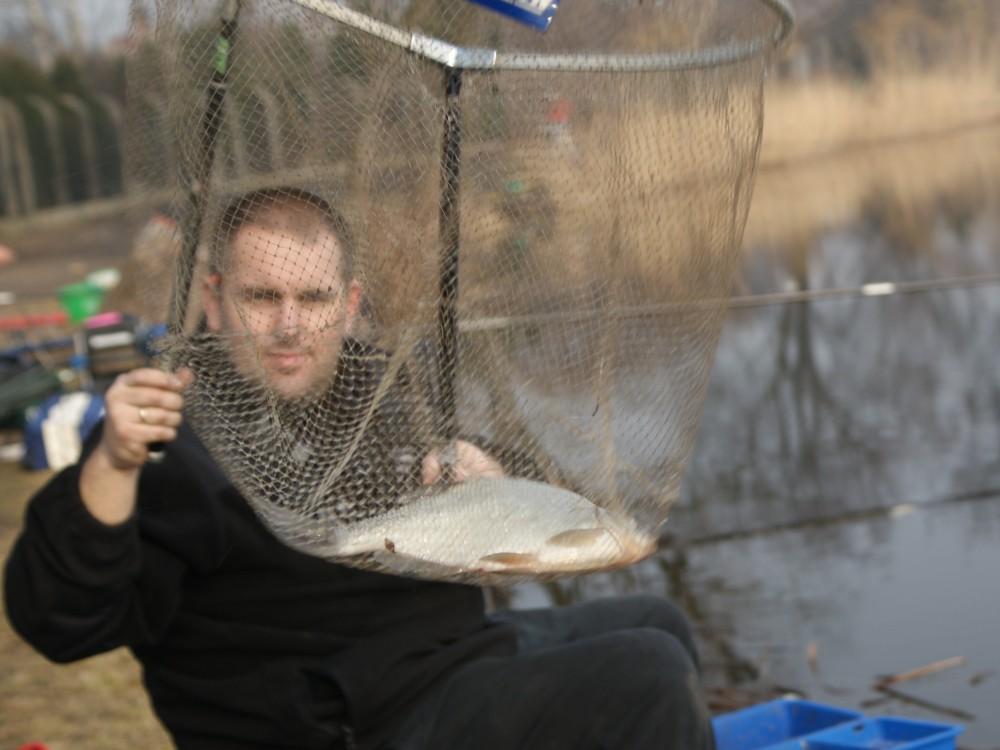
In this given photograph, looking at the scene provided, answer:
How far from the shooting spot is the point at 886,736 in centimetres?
316

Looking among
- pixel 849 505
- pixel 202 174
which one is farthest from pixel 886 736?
pixel 849 505

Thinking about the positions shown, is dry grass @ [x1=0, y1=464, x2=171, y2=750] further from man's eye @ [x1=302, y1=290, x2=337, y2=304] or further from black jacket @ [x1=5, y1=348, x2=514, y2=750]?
man's eye @ [x1=302, y1=290, x2=337, y2=304]

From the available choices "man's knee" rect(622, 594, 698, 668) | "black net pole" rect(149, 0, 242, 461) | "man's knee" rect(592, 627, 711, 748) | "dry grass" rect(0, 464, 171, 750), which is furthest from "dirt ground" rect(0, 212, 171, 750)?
"man's knee" rect(592, 627, 711, 748)

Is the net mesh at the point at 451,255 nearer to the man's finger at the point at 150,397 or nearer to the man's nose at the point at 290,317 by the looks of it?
the man's nose at the point at 290,317

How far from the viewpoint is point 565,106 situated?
2541mm

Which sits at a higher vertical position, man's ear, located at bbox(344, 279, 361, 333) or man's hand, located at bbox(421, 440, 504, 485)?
man's ear, located at bbox(344, 279, 361, 333)

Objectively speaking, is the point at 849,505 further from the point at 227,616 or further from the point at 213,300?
the point at 213,300

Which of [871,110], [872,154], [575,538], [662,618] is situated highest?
[871,110]

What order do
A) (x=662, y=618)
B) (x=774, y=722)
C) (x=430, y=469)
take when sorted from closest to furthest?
(x=430, y=469) → (x=662, y=618) → (x=774, y=722)

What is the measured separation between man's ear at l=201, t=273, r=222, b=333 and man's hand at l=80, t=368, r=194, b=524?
9 centimetres

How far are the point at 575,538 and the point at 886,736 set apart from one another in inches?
47.4

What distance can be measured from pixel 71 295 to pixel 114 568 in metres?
8.56

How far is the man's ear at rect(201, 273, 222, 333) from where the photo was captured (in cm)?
232

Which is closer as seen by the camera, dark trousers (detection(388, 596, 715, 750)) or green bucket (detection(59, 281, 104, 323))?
dark trousers (detection(388, 596, 715, 750))
